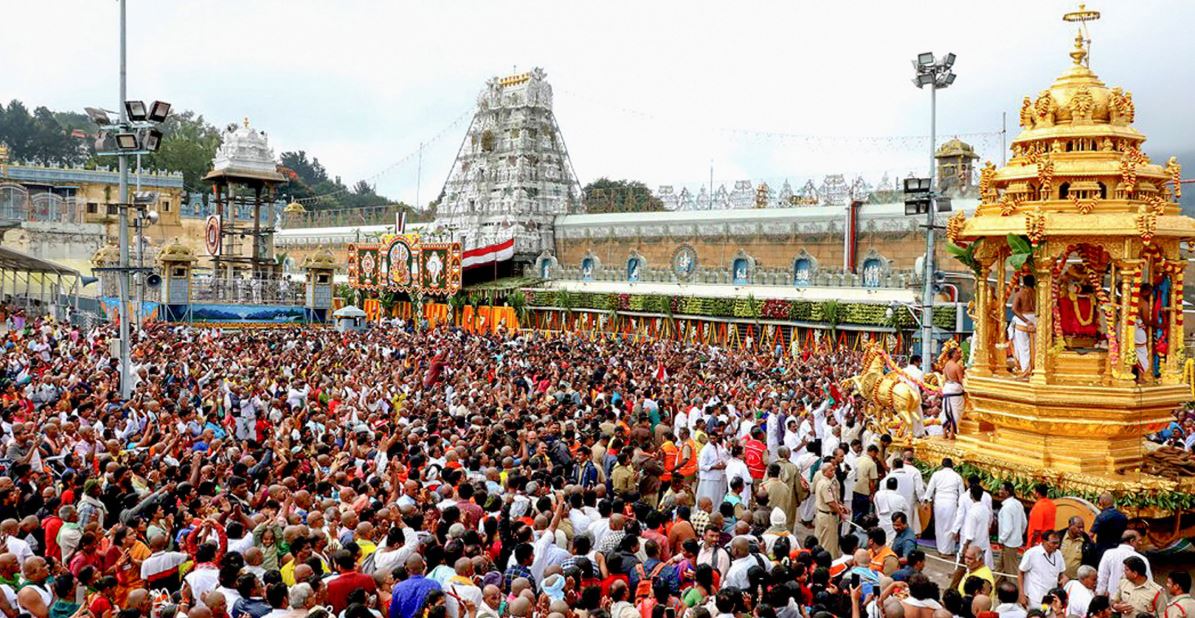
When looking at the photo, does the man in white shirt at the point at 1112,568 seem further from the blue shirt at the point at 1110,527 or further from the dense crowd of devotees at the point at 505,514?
the blue shirt at the point at 1110,527

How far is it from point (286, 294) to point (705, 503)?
35362mm

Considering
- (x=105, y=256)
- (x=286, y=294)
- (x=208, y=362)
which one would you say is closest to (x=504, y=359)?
(x=208, y=362)

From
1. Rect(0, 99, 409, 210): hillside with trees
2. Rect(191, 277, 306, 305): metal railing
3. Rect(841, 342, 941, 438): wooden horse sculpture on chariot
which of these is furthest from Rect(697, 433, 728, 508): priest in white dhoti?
Rect(0, 99, 409, 210): hillside with trees

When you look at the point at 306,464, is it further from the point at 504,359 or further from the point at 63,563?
the point at 504,359

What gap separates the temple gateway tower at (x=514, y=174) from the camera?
170ft

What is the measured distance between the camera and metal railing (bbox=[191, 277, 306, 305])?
134 ft

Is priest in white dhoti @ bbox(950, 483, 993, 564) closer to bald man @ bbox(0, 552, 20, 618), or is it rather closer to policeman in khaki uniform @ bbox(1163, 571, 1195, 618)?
policeman in khaki uniform @ bbox(1163, 571, 1195, 618)

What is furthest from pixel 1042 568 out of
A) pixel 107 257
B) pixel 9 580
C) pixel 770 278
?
pixel 107 257

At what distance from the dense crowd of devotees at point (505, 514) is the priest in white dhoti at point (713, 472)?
0.03 meters

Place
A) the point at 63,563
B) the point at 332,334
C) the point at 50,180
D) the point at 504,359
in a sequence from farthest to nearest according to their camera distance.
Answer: the point at 50,180 → the point at 332,334 → the point at 504,359 → the point at 63,563

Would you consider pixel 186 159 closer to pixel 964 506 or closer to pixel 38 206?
pixel 38 206

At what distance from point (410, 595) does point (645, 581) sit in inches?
65.2

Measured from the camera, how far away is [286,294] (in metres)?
42.6

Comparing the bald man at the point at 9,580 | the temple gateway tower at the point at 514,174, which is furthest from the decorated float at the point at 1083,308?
the temple gateway tower at the point at 514,174
